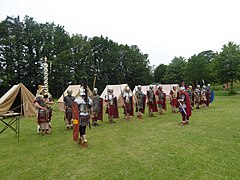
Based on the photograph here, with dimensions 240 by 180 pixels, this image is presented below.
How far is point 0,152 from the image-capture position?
6.26 meters

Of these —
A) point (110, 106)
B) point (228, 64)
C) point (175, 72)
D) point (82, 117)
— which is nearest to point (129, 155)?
point (82, 117)

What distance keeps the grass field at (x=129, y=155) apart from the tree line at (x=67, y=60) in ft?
81.1

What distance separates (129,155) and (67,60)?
105ft

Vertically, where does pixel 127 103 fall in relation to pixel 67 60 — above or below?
below

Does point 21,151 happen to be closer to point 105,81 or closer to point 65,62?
point 65,62

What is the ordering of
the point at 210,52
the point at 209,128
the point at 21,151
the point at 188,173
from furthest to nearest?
1. the point at 210,52
2. the point at 209,128
3. the point at 21,151
4. the point at 188,173

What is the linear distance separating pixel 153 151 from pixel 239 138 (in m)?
2.85

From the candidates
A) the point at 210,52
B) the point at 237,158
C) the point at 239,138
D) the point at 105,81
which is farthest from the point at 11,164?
the point at 210,52

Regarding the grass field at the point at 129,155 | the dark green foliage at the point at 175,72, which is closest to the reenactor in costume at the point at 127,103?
the grass field at the point at 129,155

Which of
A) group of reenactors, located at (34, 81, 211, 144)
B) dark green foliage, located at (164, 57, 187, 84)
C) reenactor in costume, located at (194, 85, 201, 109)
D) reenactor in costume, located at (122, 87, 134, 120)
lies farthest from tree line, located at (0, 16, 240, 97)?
reenactor in costume, located at (122, 87, 134, 120)

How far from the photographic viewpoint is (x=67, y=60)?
35531mm

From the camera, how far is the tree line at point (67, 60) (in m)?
31.1

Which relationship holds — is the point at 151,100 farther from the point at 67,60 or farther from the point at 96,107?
the point at 67,60

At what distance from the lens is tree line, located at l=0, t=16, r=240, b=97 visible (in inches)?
1223
